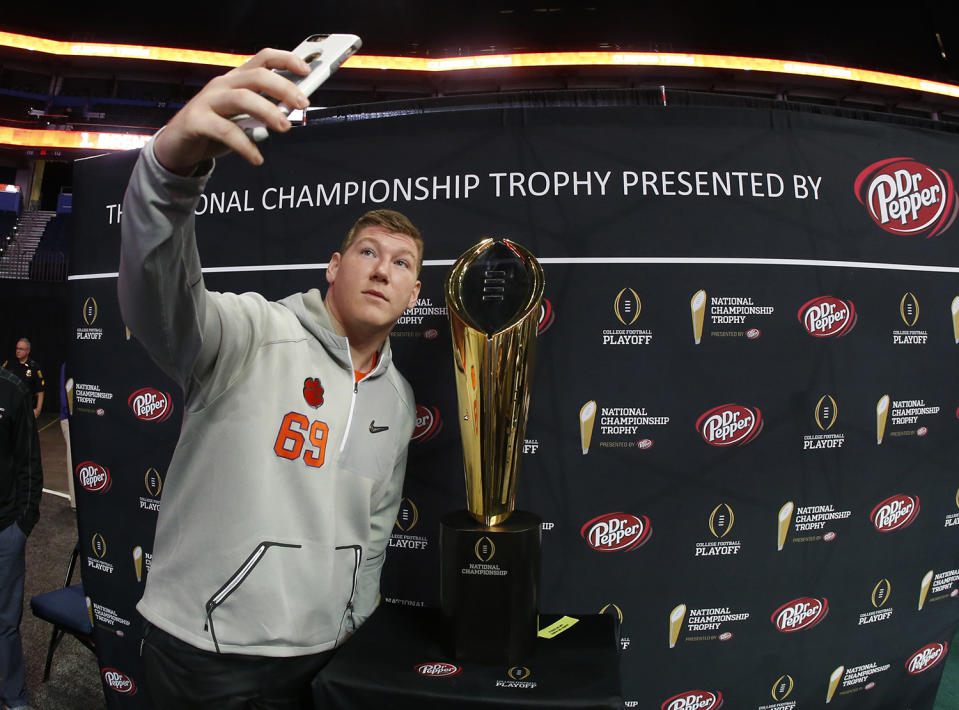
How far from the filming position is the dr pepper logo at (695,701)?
1.75 meters

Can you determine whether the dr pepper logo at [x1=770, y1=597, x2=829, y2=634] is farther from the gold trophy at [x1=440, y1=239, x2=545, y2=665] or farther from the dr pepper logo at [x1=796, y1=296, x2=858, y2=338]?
the gold trophy at [x1=440, y1=239, x2=545, y2=665]

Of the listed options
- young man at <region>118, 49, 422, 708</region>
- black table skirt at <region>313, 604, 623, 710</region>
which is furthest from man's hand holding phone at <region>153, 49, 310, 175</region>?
black table skirt at <region>313, 604, 623, 710</region>

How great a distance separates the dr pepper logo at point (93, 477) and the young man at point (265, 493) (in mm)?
1251

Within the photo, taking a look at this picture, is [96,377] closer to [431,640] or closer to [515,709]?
[431,640]

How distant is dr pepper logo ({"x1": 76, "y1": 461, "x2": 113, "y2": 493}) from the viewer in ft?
6.61

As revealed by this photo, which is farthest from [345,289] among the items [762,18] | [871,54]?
[871,54]

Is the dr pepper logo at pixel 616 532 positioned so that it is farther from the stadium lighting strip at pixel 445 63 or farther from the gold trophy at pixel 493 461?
the stadium lighting strip at pixel 445 63

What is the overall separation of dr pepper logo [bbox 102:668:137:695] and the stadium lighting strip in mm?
11164

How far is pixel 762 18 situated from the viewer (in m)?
9.66

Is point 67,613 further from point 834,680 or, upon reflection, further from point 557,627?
point 834,680

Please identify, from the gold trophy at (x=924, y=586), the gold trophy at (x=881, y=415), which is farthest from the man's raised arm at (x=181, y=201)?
the gold trophy at (x=924, y=586)

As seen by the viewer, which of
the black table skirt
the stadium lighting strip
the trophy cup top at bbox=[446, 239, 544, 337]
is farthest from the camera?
the stadium lighting strip

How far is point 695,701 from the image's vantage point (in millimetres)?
1764

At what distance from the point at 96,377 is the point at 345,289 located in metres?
1.53
